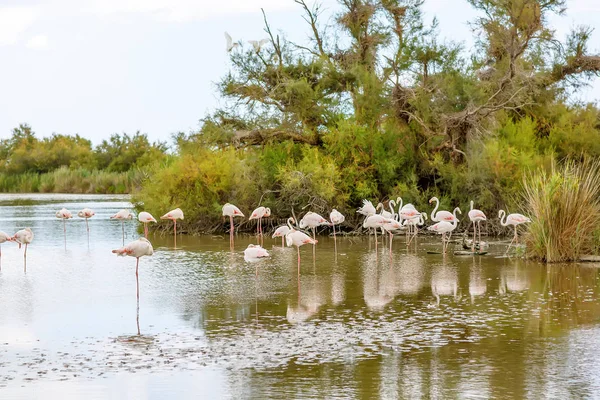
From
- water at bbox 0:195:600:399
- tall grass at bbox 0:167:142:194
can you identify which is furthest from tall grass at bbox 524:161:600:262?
tall grass at bbox 0:167:142:194

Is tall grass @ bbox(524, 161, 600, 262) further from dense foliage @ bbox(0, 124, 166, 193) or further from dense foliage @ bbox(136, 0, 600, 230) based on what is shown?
dense foliage @ bbox(0, 124, 166, 193)

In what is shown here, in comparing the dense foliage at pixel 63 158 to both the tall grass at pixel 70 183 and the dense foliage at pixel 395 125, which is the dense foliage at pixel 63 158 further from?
the dense foliage at pixel 395 125

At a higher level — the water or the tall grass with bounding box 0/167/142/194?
the tall grass with bounding box 0/167/142/194

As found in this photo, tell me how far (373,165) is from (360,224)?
162 cm

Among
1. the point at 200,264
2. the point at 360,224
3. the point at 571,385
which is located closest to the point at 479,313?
the point at 571,385

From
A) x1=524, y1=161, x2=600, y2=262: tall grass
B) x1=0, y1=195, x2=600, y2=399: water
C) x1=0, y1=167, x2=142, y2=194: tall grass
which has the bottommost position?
x1=0, y1=195, x2=600, y2=399: water

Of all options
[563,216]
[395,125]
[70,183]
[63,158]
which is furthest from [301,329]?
[63,158]

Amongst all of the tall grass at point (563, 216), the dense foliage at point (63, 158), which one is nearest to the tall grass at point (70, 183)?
the dense foliage at point (63, 158)

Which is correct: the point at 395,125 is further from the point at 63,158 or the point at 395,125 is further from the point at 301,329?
the point at 63,158

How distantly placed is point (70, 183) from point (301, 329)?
47.3m

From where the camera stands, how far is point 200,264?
583 inches

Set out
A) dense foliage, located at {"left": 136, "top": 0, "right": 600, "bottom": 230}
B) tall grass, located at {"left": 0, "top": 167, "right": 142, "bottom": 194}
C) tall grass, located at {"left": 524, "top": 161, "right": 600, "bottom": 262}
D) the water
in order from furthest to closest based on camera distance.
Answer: tall grass, located at {"left": 0, "top": 167, "right": 142, "bottom": 194}, dense foliage, located at {"left": 136, "top": 0, "right": 600, "bottom": 230}, tall grass, located at {"left": 524, "top": 161, "right": 600, "bottom": 262}, the water

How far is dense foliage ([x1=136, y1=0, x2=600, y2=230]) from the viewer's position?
2048cm

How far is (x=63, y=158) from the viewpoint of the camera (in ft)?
224
